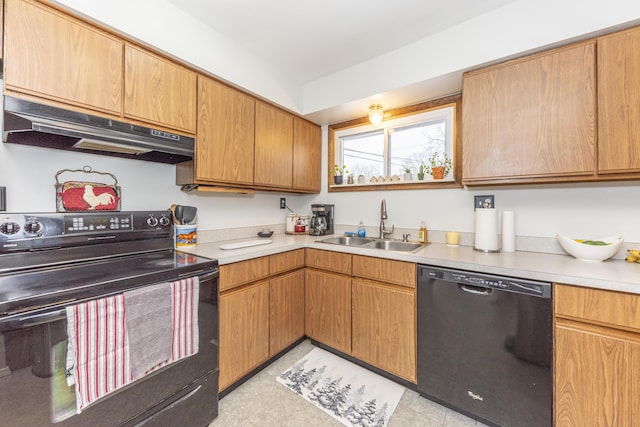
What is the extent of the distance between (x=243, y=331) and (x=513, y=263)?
1.69 m

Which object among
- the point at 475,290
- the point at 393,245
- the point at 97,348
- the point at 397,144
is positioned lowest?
the point at 97,348

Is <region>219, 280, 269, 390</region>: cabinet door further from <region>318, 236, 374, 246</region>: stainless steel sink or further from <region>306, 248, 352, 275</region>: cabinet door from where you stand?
<region>318, 236, 374, 246</region>: stainless steel sink

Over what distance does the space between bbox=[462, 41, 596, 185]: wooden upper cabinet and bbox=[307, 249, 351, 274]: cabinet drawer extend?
3.40 ft

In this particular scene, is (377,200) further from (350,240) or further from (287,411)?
(287,411)

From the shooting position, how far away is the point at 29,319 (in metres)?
0.88

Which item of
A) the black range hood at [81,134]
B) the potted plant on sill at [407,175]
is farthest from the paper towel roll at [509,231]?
the black range hood at [81,134]

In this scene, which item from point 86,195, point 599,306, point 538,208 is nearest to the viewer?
point 599,306

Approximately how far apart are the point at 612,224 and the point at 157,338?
2630mm

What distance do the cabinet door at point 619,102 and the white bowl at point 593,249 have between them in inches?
16.3

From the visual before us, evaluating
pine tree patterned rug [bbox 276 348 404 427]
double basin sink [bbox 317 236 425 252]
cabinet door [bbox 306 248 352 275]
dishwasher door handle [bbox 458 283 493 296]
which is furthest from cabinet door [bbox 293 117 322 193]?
dishwasher door handle [bbox 458 283 493 296]

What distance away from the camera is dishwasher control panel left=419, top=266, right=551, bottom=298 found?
4.11 feet

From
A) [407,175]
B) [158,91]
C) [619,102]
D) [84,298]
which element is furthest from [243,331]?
[619,102]

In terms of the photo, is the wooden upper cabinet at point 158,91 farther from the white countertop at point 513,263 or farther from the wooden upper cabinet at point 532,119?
the wooden upper cabinet at point 532,119

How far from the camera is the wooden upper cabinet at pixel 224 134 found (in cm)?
178
